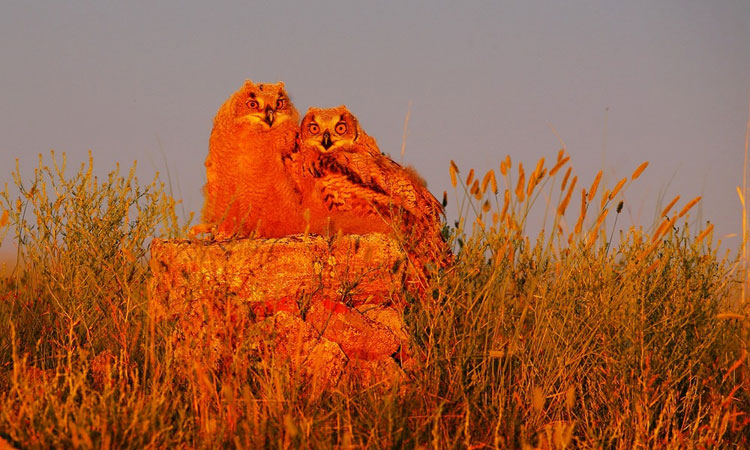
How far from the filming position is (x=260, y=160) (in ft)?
18.5

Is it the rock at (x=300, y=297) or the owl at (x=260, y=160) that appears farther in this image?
the owl at (x=260, y=160)

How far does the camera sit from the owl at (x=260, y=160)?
5.63 meters

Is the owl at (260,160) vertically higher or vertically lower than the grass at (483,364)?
higher

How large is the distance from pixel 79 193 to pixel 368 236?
2452 millimetres

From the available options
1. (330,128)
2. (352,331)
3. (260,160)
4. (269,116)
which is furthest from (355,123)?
(352,331)

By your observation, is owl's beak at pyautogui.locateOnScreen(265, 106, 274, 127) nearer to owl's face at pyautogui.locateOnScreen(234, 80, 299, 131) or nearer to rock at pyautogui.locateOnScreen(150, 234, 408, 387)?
owl's face at pyautogui.locateOnScreen(234, 80, 299, 131)

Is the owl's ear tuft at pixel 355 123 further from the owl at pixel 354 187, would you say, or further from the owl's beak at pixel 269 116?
the owl's beak at pixel 269 116

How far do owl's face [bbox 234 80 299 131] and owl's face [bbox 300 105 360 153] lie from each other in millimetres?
196

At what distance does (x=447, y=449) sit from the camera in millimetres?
3660

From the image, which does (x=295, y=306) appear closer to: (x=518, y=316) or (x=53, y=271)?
(x=518, y=316)

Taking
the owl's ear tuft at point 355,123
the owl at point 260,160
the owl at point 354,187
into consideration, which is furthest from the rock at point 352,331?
the owl's ear tuft at point 355,123

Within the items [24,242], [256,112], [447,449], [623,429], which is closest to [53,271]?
[24,242]

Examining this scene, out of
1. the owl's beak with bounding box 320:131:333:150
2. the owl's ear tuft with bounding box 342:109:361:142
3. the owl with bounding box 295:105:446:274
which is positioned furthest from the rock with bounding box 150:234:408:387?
the owl's ear tuft with bounding box 342:109:361:142

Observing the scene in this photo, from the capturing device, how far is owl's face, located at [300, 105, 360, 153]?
5.61m
